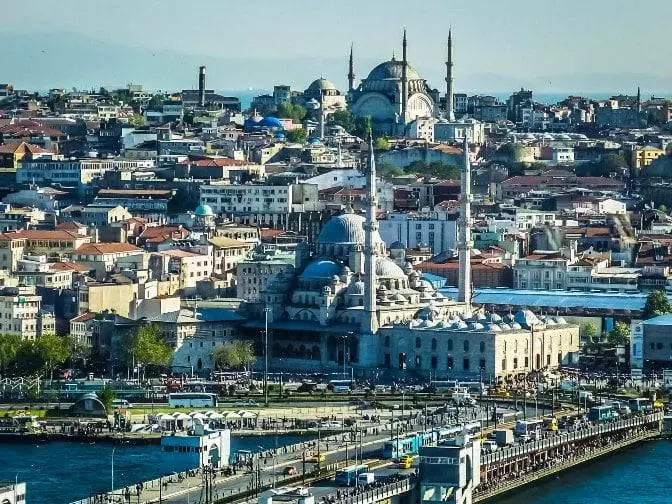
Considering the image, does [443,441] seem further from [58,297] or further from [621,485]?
[58,297]

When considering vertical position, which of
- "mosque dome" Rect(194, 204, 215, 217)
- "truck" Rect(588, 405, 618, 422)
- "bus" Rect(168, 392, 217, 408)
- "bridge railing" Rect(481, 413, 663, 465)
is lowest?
"bridge railing" Rect(481, 413, 663, 465)

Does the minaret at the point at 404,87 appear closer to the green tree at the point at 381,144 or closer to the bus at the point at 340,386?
the green tree at the point at 381,144

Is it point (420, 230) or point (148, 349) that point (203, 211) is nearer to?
point (420, 230)

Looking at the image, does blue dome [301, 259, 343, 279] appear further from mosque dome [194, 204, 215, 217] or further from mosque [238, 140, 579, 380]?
mosque dome [194, 204, 215, 217]

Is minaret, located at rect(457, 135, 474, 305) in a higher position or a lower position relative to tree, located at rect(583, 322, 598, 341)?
higher

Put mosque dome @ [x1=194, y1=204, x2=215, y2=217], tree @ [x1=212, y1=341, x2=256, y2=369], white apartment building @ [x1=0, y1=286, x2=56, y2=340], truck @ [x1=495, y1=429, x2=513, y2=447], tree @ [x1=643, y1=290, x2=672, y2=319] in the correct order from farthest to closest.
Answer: mosque dome @ [x1=194, y1=204, x2=215, y2=217] < tree @ [x1=643, y1=290, x2=672, y2=319] < white apartment building @ [x1=0, y1=286, x2=56, y2=340] < tree @ [x1=212, y1=341, x2=256, y2=369] < truck @ [x1=495, y1=429, x2=513, y2=447]

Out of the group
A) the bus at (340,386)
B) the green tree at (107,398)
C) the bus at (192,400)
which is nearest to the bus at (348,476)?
the green tree at (107,398)

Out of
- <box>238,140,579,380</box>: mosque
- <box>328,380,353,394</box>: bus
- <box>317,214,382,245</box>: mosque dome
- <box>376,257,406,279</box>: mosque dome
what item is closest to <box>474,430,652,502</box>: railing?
<box>238,140,579,380</box>: mosque
